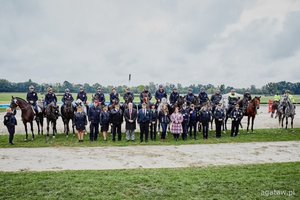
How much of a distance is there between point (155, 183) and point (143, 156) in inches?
140

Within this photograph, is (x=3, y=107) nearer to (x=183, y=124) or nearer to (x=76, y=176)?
(x=183, y=124)

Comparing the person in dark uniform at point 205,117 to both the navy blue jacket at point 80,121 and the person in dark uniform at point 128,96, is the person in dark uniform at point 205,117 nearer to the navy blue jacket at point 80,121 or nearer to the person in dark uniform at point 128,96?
the person in dark uniform at point 128,96

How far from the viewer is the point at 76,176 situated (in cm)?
873

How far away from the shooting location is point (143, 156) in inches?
461

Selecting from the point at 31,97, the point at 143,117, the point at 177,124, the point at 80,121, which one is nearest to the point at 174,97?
the point at 177,124

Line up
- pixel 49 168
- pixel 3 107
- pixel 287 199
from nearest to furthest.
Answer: pixel 287 199 → pixel 49 168 → pixel 3 107

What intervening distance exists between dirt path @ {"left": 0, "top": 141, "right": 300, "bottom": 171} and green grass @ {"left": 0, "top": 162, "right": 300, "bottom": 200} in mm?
947

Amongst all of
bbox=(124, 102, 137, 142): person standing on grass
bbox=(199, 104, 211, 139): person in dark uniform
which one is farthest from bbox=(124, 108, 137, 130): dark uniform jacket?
bbox=(199, 104, 211, 139): person in dark uniform

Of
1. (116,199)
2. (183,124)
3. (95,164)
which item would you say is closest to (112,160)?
(95,164)

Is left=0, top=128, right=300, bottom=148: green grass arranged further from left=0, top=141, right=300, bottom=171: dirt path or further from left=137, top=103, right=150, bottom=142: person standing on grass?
left=0, top=141, right=300, bottom=171: dirt path

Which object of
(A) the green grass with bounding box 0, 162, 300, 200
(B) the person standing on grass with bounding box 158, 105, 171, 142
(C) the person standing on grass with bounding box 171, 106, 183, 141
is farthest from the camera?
(B) the person standing on grass with bounding box 158, 105, 171, 142

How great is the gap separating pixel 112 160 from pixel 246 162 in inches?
199

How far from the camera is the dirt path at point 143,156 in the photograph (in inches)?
402

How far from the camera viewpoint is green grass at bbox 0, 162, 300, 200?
7344mm
